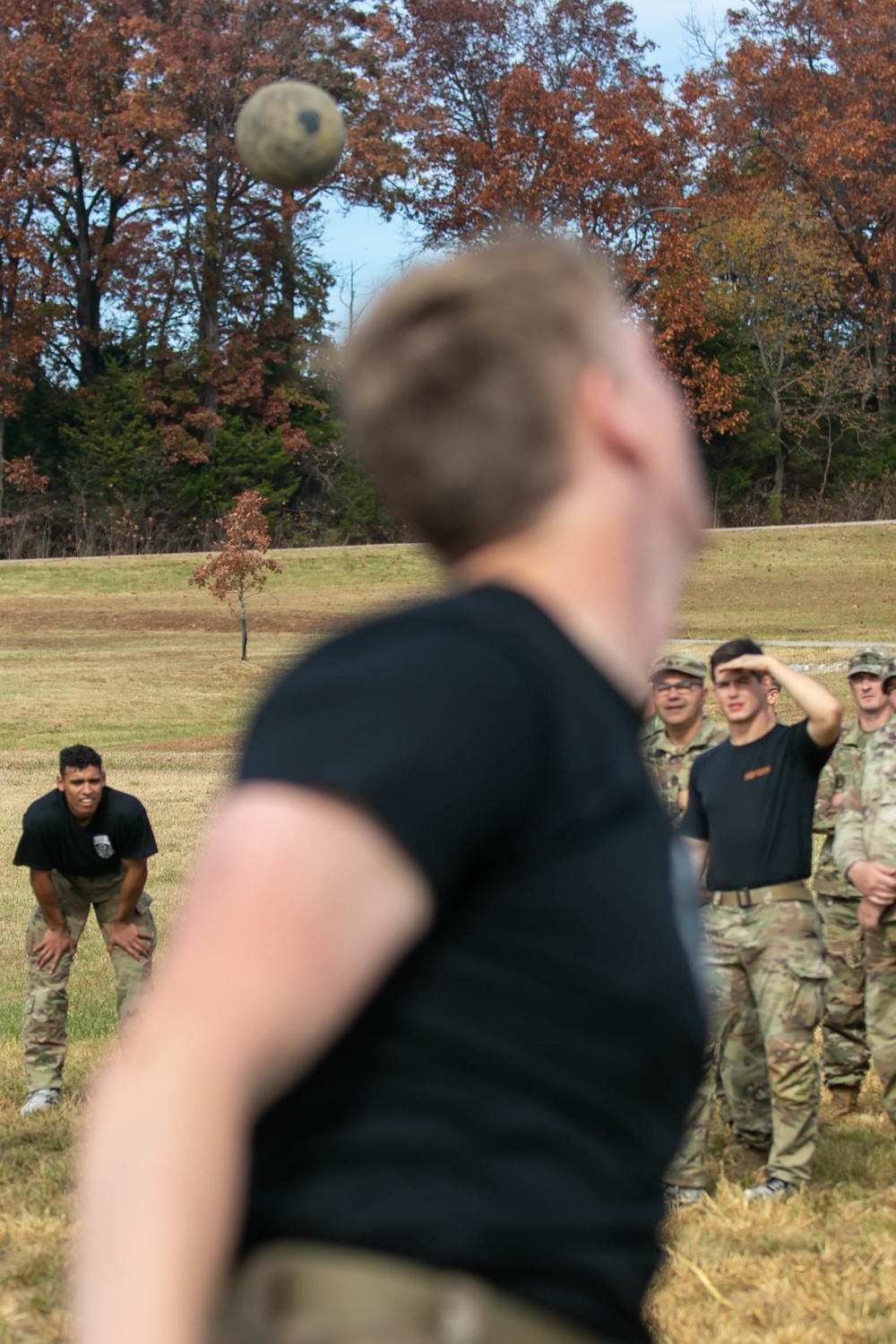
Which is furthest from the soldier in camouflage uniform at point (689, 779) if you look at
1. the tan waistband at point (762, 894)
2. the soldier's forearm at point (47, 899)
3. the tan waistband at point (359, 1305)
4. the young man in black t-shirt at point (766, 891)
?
the tan waistband at point (359, 1305)

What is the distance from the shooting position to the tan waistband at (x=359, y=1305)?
111cm

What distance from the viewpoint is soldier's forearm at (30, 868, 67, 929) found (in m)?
7.83

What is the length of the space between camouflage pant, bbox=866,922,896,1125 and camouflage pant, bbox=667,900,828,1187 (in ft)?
1.98

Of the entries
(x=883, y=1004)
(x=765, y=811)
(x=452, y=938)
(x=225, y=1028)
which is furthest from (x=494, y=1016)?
(x=883, y=1004)

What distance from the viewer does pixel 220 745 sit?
20922 millimetres

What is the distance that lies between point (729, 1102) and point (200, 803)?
10.4m

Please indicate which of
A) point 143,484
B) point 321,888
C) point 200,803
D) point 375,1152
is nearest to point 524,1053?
point 375,1152

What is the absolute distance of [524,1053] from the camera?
3.82ft

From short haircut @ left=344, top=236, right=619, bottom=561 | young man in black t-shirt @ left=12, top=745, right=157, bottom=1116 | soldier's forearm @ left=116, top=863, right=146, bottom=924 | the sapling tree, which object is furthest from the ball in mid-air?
the sapling tree

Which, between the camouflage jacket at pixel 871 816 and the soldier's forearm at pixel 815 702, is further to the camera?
the camouflage jacket at pixel 871 816

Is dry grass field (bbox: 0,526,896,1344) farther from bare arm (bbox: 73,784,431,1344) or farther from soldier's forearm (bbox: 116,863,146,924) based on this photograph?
bare arm (bbox: 73,784,431,1344)

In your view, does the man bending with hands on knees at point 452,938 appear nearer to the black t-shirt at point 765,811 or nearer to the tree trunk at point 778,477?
the black t-shirt at point 765,811

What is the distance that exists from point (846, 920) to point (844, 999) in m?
0.42

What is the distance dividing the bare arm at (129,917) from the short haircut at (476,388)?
701 cm
